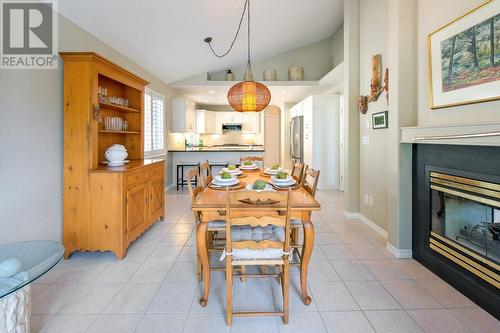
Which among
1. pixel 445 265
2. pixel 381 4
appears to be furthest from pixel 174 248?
pixel 381 4

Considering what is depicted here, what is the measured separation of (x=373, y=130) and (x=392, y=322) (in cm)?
243

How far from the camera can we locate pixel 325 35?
6.58 m

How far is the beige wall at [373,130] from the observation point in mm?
3328

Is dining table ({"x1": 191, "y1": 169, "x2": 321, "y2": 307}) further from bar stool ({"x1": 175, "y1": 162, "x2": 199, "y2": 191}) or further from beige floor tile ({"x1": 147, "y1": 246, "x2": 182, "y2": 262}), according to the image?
bar stool ({"x1": 175, "y1": 162, "x2": 199, "y2": 191})

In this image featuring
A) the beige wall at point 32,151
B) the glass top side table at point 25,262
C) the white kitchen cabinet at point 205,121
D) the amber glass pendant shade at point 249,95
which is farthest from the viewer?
the white kitchen cabinet at point 205,121

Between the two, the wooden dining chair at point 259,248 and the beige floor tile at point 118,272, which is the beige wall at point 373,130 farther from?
the beige floor tile at point 118,272

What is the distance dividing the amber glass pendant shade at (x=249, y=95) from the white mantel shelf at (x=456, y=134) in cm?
163

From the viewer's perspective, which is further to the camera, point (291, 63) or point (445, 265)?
point (291, 63)

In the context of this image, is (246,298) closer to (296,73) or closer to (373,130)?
(373,130)

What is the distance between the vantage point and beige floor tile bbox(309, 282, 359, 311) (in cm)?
195

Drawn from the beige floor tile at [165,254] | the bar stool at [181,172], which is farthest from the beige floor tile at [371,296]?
the bar stool at [181,172]

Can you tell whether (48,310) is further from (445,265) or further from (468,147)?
(468,147)

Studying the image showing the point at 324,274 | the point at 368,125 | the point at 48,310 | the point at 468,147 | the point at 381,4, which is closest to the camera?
the point at 48,310

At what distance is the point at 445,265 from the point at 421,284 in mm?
263
